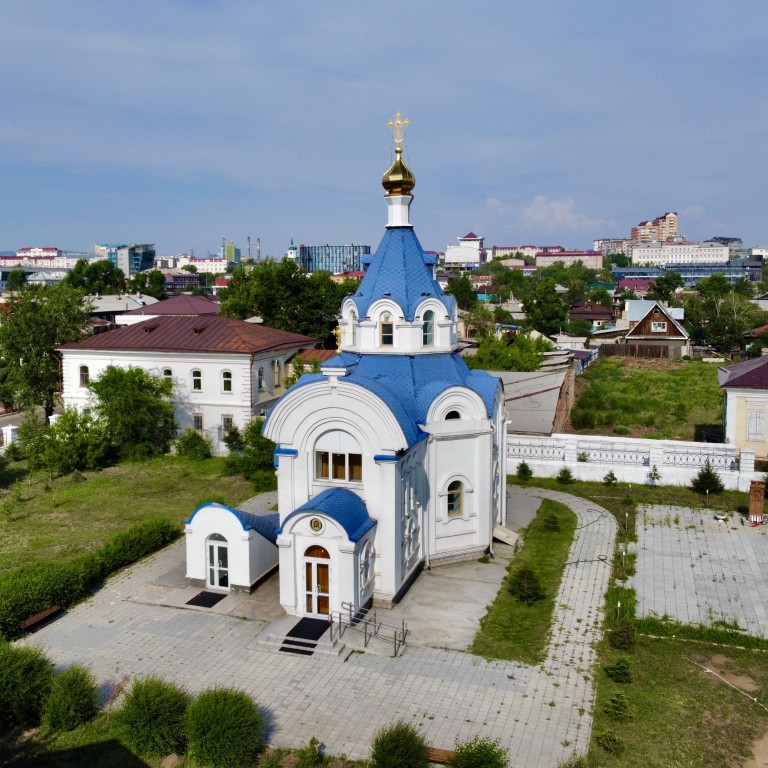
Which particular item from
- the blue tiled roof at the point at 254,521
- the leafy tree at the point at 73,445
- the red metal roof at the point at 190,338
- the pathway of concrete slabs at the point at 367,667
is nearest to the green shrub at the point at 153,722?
the pathway of concrete slabs at the point at 367,667

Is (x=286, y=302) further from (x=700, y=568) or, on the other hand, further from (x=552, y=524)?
(x=700, y=568)

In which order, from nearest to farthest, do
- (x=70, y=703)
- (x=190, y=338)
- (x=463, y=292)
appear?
(x=70, y=703) < (x=190, y=338) < (x=463, y=292)

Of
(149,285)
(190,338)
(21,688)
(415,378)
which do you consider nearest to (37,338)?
(190,338)

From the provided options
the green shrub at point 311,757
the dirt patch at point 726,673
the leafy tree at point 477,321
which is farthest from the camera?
the leafy tree at point 477,321

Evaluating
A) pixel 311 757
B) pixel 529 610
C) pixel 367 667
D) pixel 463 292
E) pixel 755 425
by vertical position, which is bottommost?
pixel 311 757

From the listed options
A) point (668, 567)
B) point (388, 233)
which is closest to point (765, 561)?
point (668, 567)

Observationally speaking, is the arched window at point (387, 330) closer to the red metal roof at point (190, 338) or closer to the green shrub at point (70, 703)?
the green shrub at point (70, 703)

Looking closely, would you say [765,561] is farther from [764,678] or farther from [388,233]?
[388,233]
